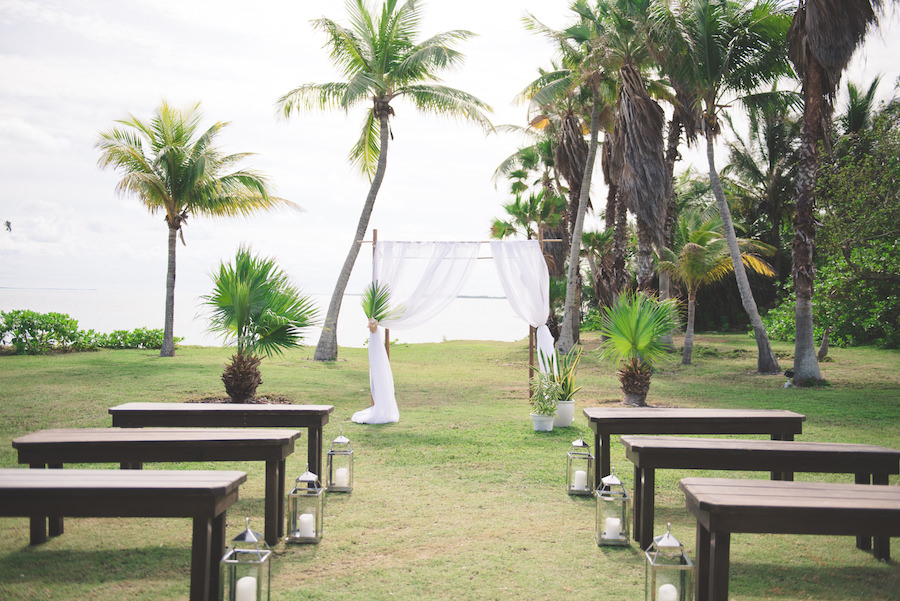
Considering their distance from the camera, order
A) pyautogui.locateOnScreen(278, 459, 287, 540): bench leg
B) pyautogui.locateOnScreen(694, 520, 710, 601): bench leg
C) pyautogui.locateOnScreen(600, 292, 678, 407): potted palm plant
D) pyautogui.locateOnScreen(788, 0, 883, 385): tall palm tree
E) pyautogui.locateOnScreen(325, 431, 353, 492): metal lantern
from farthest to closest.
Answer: pyautogui.locateOnScreen(788, 0, 883, 385): tall palm tree
pyautogui.locateOnScreen(600, 292, 678, 407): potted palm plant
pyautogui.locateOnScreen(325, 431, 353, 492): metal lantern
pyautogui.locateOnScreen(278, 459, 287, 540): bench leg
pyautogui.locateOnScreen(694, 520, 710, 601): bench leg

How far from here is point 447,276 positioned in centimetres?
958

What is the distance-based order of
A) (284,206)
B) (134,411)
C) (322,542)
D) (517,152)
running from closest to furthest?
(322,542)
(134,411)
(284,206)
(517,152)

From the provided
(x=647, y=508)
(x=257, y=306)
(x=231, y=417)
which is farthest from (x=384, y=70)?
(x=647, y=508)

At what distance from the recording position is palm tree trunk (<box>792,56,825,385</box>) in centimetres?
1177

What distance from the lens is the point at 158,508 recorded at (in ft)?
9.75

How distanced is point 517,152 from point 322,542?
19890mm

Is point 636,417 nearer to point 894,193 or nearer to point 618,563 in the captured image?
point 618,563

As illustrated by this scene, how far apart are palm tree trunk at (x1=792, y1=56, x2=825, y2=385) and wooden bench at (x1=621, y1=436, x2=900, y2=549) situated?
28.4 ft

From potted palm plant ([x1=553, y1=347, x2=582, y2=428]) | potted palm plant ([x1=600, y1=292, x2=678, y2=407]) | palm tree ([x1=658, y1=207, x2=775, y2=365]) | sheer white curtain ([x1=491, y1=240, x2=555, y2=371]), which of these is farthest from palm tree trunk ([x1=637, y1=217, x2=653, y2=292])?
potted palm plant ([x1=553, y1=347, x2=582, y2=428])

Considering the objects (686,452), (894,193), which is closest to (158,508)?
(686,452)

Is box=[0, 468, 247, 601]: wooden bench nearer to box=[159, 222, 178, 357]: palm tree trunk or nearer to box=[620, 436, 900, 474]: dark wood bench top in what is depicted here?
box=[620, 436, 900, 474]: dark wood bench top

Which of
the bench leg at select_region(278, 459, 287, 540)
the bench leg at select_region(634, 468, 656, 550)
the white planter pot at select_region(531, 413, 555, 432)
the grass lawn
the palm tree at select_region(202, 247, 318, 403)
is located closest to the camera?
the grass lawn

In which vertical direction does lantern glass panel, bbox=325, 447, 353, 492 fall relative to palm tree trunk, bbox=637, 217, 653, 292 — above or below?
below

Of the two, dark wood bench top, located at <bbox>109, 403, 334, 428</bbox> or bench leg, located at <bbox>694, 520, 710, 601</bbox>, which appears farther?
A: dark wood bench top, located at <bbox>109, 403, 334, 428</bbox>
